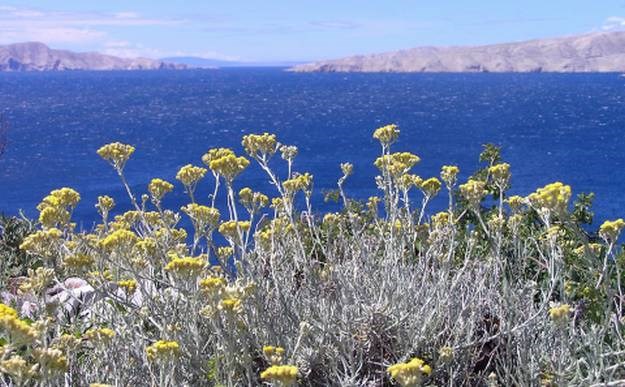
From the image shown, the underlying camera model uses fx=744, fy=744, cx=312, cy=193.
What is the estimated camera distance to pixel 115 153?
3824 millimetres

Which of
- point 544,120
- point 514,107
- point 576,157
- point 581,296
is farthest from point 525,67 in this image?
point 581,296

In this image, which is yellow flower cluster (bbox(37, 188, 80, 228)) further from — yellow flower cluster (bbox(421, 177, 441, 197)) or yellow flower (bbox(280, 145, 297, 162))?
yellow flower cluster (bbox(421, 177, 441, 197))

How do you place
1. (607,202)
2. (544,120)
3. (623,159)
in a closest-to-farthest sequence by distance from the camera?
(607,202) → (623,159) → (544,120)

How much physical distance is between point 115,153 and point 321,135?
56.3 m

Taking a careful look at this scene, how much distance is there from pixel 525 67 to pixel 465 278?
201m

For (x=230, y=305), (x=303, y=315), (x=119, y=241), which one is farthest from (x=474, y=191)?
(x=119, y=241)

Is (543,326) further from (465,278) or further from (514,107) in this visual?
(514,107)

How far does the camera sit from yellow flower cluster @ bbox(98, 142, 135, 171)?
3.80 metres

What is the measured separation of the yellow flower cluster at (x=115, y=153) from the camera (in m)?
3.80

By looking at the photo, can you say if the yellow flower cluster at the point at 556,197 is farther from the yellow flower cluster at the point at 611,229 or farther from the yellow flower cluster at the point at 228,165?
the yellow flower cluster at the point at 228,165

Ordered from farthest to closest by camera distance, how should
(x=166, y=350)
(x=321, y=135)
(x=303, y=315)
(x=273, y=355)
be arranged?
(x=321, y=135) < (x=303, y=315) < (x=273, y=355) < (x=166, y=350)

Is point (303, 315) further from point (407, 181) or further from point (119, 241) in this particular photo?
point (407, 181)

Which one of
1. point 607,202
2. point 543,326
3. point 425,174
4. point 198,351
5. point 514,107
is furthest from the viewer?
point 514,107

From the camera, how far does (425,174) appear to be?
38.5 meters
